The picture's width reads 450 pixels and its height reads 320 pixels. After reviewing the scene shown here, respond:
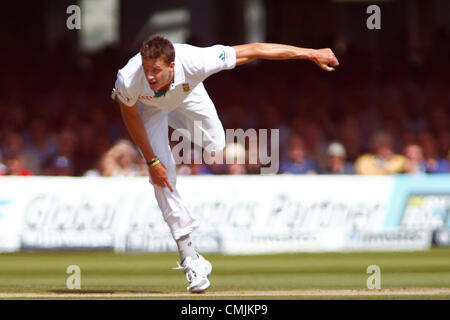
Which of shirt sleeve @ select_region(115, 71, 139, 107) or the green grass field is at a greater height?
Result: shirt sleeve @ select_region(115, 71, 139, 107)

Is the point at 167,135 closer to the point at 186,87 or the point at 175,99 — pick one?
the point at 175,99

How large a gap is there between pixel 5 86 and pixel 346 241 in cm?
737

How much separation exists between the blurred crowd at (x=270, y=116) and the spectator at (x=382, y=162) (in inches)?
0.7

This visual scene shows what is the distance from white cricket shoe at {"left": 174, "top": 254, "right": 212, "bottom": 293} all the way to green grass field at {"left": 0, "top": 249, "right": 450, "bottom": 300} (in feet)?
0.37

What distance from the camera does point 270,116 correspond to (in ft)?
59.7

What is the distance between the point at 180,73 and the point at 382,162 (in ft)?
28.0

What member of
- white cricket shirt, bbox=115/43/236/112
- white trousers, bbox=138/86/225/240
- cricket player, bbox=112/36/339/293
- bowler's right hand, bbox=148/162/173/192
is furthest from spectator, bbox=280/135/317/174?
white cricket shirt, bbox=115/43/236/112

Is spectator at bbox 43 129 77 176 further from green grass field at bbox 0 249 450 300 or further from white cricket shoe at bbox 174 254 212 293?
white cricket shoe at bbox 174 254 212 293

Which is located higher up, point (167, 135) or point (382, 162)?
point (167, 135)

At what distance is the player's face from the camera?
8953 millimetres

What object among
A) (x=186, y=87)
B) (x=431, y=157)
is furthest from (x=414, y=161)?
(x=186, y=87)

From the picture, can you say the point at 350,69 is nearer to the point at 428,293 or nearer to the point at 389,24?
the point at 389,24

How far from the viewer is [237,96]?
759 inches

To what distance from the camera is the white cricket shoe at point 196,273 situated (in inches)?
384
